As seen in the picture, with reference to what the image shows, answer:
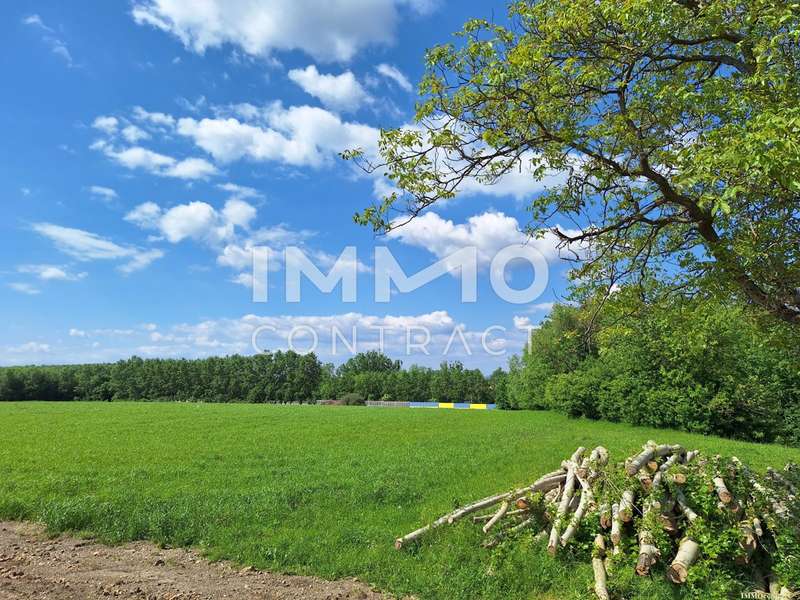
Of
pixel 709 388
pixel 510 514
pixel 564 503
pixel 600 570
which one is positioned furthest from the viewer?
pixel 709 388

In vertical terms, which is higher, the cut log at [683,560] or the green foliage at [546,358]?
the green foliage at [546,358]

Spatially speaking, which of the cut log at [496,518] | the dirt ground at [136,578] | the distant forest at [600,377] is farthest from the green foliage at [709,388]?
the dirt ground at [136,578]

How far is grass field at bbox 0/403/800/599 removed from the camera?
723 centimetres

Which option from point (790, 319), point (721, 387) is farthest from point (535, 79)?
point (721, 387)

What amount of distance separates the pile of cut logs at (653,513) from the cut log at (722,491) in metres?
0.01

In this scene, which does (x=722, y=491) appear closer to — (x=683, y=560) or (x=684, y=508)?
(x=684, y=508)

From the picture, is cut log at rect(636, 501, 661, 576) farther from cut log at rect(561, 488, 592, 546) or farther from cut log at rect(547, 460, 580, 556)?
cut log at rect(547, 460, 580, 556)

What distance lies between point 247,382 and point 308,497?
116977mm

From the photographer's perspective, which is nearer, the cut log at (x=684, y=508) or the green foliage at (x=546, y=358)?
the cut log at (x=684, y=508)

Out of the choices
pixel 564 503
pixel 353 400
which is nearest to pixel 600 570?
pixel 564 503

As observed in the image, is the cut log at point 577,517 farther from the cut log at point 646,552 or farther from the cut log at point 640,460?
the cut log at point 646,552

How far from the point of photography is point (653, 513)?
6.99 meters

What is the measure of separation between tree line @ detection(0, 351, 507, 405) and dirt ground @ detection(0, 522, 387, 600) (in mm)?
100942

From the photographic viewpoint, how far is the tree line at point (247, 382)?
112338 mm
